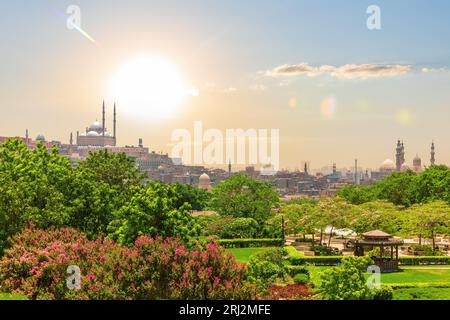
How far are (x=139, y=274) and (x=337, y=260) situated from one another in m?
21.4

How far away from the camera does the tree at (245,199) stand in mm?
56875

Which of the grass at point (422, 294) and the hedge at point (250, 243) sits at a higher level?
the grass at point (422, 294)

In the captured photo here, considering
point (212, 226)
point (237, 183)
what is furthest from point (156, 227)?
point (237, 183)

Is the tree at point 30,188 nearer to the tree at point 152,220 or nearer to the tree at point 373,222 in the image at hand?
the tree at point 152,220

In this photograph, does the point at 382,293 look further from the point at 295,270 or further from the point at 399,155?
the point at 399,155

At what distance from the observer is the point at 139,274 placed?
56.3ft

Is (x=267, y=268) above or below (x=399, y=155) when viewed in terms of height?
below

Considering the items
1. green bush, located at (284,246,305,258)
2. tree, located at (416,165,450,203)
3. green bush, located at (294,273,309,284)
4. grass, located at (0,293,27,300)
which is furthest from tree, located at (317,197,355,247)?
grass, located at (0,293,27,300)

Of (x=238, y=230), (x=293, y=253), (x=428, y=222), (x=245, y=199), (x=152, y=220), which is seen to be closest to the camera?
(x=152, y=220)

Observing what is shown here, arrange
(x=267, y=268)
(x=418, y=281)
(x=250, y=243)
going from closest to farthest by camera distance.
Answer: (x=267, y=268) < (x=418, y=281) < (x=250, y=243)

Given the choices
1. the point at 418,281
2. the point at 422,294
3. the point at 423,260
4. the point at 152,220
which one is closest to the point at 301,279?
the point at 422,294

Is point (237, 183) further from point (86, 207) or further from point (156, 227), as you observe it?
point (156, 227)

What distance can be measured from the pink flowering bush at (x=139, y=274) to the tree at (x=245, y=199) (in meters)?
35.4

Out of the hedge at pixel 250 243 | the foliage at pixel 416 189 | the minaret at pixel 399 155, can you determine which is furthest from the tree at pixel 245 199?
the minaret at pixel 399 155
